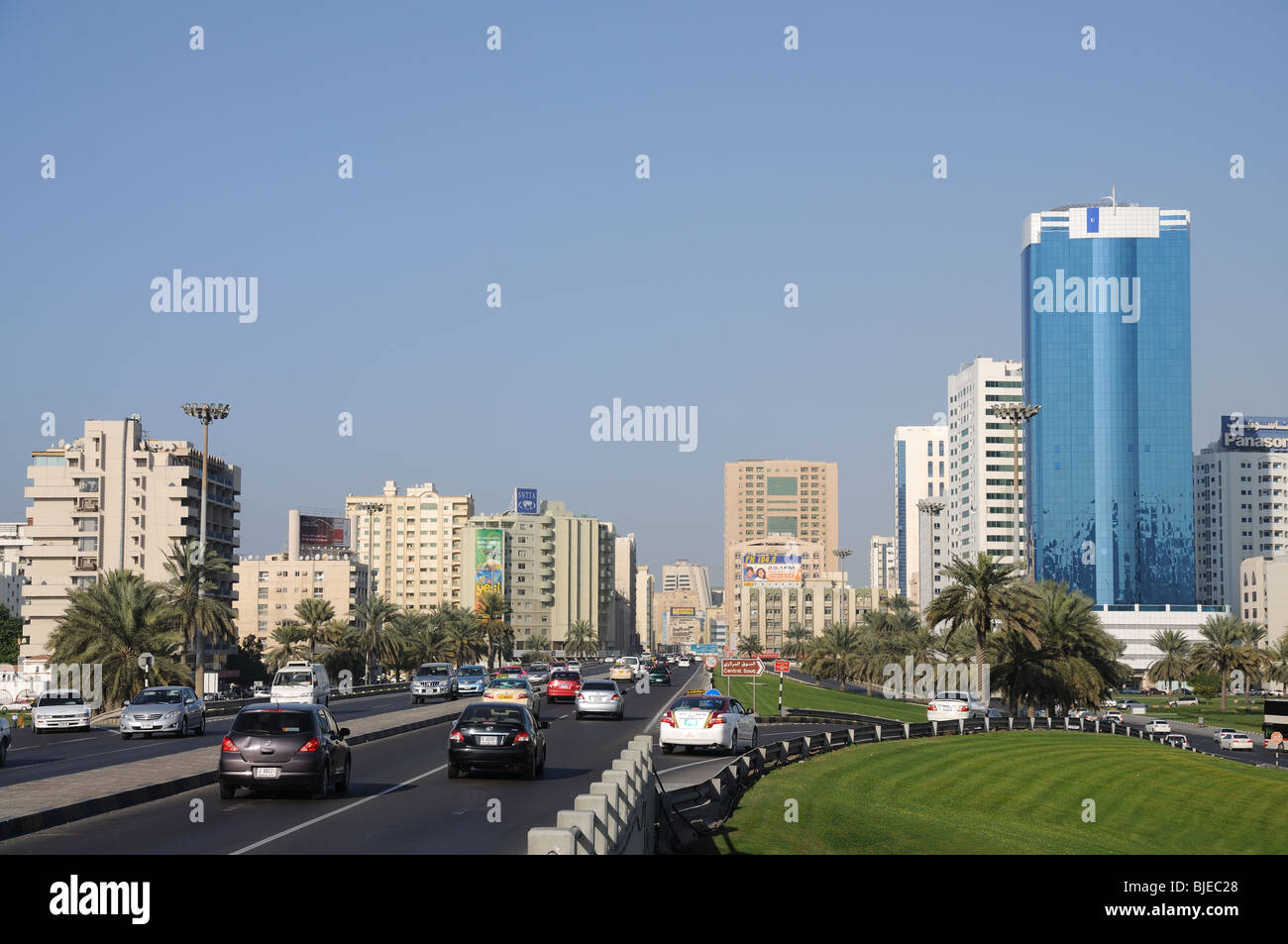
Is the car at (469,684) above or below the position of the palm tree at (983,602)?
below

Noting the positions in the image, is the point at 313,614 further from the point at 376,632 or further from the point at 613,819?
the point at 613,819

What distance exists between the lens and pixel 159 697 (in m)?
41.4

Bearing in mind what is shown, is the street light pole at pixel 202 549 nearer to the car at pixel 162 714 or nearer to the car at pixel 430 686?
the car at pixel 430 686

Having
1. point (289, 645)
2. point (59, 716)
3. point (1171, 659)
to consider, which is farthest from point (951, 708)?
point (1171, 659)

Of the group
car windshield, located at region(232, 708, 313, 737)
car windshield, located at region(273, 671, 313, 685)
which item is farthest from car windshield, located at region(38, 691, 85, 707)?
car windshield, located at region(232, 708, 313, 737)

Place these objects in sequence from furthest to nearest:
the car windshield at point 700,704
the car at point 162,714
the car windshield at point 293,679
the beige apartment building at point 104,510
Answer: the beige apartment building at point 104,510 < the car windshield at point 293,679 < the car at point 162,714 < the car windshield at point 700,704

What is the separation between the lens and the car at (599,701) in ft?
161

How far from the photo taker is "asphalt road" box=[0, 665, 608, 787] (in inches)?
1133

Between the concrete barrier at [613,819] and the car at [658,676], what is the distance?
74.0 m

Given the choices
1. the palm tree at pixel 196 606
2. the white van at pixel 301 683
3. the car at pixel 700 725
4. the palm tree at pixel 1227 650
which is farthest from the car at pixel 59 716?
the palm tree at pixel 1227 650

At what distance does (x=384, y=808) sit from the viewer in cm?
2066

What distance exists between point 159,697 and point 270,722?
72.0ft

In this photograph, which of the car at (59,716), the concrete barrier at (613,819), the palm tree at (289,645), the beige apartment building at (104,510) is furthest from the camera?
the beige apartment building at (104,510)

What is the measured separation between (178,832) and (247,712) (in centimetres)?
408
